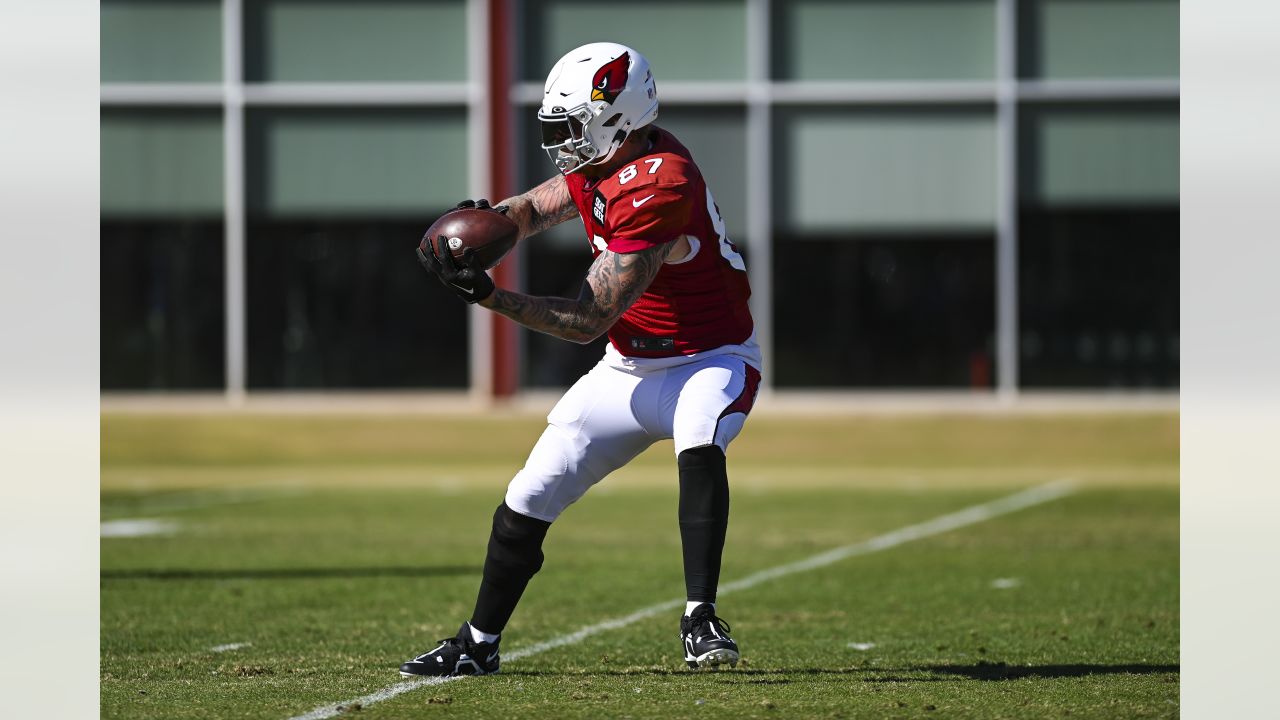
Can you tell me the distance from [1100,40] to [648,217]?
48.3ft

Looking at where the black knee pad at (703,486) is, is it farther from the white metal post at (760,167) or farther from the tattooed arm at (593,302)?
the white metal post at (760,167)

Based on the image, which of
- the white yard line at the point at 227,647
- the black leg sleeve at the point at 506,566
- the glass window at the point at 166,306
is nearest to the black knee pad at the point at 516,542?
the black leg sleeve at the point at 506,566

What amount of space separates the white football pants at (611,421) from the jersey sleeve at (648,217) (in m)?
0.54

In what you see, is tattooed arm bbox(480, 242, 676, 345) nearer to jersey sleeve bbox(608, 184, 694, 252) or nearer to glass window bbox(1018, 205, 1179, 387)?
jersey sleeve bbox(608, 184, 694, 252)

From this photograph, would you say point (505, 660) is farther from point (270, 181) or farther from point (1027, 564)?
point (270, 181)

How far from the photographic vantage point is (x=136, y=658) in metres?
7.02

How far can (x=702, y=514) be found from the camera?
6.16 metres

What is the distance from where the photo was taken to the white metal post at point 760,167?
64.6 feet

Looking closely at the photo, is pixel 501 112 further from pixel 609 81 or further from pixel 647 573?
pixel 609 81

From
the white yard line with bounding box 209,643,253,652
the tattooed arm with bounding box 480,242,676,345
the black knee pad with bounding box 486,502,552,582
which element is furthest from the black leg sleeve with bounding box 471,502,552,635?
the white yard line with bounding box 209,643,253,652

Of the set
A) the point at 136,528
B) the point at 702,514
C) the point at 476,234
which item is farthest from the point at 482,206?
the point at 136,528

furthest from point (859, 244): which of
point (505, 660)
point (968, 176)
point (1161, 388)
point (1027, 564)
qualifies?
point (505, 660)

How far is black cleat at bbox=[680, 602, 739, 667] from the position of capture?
588 cm

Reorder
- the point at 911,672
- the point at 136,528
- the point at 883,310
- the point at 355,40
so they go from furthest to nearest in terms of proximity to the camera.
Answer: the point at 355,40, the point at 883,310, the point at 136,528, the point at 911,672
